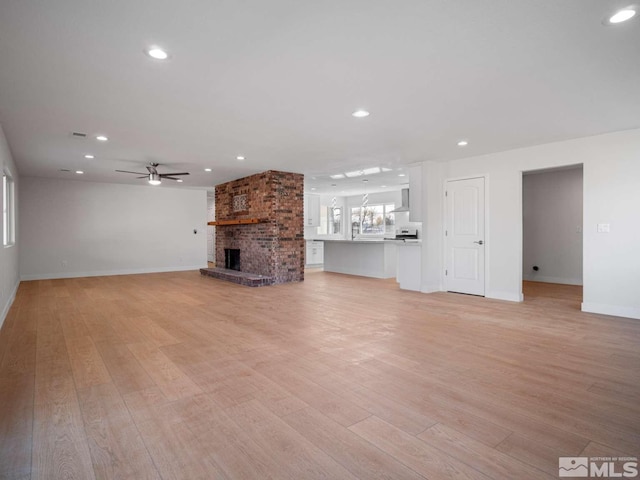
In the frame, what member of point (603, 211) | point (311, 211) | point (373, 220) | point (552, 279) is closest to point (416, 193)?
point (603, 211)

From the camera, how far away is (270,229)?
748cm

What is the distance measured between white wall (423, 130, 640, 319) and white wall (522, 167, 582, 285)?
8.69ft

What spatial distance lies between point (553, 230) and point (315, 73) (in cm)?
695

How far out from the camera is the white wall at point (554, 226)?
7.21 m

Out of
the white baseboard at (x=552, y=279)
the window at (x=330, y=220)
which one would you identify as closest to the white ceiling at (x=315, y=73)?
the white baseboard at (x=552, y=279)

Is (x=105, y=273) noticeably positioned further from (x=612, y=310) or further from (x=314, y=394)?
(x=612, y=310)

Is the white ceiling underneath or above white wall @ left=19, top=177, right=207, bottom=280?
above

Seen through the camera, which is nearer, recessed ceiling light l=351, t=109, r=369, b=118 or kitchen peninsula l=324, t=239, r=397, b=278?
recessed ceiling light l=351, t=109, r=369, b=118

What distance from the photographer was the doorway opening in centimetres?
717

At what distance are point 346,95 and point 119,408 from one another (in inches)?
122

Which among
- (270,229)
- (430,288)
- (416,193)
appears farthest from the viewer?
(270,229)

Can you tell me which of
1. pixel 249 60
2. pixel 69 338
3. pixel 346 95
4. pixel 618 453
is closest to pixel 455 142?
pixel 346 95

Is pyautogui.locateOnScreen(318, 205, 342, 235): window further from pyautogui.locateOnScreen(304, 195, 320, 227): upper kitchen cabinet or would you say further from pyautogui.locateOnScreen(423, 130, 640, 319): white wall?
pyautogui.locateOnScreen(423, 130, 640, 319): white wall

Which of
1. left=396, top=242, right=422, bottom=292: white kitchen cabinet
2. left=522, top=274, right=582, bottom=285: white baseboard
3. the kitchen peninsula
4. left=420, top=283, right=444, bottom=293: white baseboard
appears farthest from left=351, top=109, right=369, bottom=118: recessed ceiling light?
left=522, top=274, right=582, bottom=285: white baseboard
